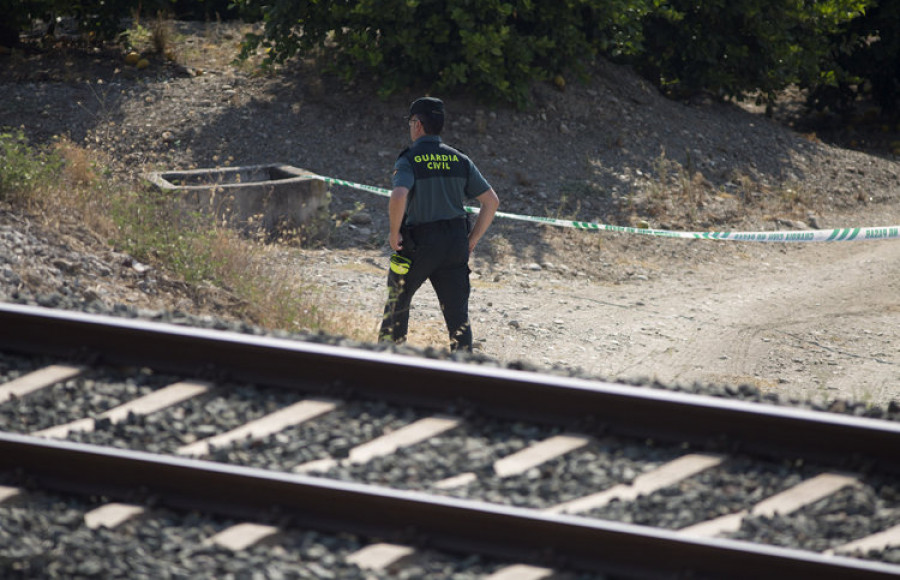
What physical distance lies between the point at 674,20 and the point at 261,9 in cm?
643

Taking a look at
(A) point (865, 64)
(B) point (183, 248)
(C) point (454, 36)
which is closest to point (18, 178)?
(B) point (183, 248)

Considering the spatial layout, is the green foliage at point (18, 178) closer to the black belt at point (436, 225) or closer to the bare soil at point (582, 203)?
the bare soil at point (582, 203)

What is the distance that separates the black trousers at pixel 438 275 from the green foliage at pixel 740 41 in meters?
9.40

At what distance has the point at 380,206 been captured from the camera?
11516 millimetres

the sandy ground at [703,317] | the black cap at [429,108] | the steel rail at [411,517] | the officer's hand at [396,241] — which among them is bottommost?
the sandy ground at [703,317]

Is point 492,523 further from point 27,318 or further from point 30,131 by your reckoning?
point 30,131

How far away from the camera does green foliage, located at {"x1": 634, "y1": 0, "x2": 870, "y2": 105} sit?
14461 mm

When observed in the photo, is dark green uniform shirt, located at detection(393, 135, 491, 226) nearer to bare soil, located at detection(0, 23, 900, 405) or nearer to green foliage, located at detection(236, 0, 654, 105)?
bare soil, located at detection(0, 23, 900, 405)

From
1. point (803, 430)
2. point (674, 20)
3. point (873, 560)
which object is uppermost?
point (674, 20)

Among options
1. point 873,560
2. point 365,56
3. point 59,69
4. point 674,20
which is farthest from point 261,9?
point 873,560

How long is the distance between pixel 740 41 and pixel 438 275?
10.8 m

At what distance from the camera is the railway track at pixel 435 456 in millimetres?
3373

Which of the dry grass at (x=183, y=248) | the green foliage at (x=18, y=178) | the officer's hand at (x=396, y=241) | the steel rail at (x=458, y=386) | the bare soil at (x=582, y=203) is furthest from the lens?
the bare soil at (x=582, y=203)

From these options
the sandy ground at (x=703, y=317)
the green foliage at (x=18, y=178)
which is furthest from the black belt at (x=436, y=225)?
the green foliage at (x=18, y=178)
